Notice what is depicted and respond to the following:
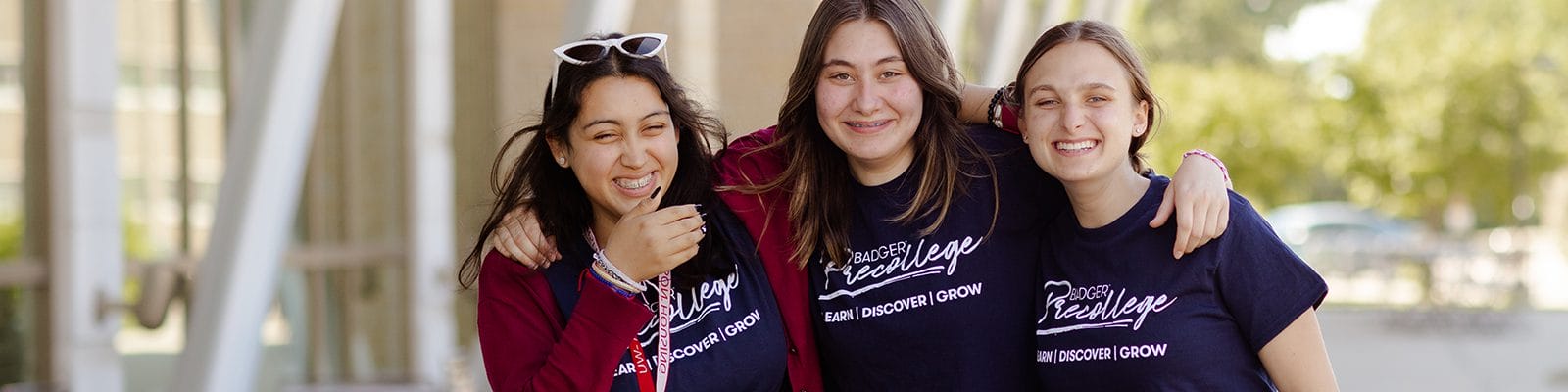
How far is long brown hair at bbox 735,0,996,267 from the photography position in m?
2.96

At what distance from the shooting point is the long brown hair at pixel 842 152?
2.96m

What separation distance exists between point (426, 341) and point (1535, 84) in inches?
932

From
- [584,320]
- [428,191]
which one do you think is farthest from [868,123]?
[428,191]

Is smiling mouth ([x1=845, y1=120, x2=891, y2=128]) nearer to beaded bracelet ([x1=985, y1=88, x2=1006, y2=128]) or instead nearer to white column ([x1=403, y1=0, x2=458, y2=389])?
beaded bracelet ([x1=985, y1=88, x2=1006, y2=128])

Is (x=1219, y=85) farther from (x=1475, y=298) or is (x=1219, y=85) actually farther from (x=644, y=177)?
(x=644, y=177)

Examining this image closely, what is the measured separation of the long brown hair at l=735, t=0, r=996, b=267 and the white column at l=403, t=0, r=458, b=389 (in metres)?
7.44

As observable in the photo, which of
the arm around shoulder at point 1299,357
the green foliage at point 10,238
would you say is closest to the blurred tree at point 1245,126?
the green foliage at point 10,238

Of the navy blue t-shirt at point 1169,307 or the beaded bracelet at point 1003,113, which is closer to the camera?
the navy blue t-shirt at point 1169,307

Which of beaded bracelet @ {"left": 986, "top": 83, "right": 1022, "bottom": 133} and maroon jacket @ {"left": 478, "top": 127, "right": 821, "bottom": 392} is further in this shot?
beaded bracelet @ {"left": 986, "top": 83, "right": 1022, "bottom": 133}

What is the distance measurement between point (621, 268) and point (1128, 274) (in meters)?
0.91

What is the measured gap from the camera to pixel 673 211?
2.67 m

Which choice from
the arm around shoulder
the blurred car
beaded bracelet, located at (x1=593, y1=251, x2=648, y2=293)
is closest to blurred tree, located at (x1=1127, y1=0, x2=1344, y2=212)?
the blurred car

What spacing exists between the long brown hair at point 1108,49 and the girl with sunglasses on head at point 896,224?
145mm

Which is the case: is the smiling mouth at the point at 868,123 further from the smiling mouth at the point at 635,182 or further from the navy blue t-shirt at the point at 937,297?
the smiling mouth at the point at 635,182
